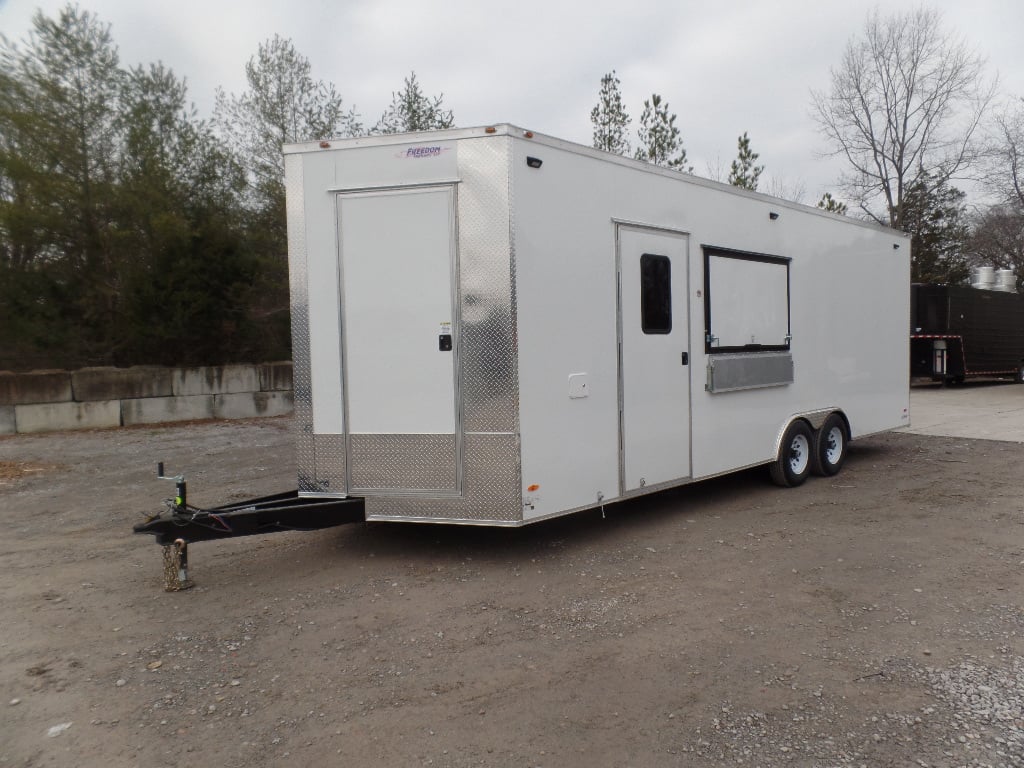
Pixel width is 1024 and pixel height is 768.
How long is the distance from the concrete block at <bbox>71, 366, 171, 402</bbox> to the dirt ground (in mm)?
6448

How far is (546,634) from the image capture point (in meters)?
4.17

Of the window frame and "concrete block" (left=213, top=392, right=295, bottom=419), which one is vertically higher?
the window frame

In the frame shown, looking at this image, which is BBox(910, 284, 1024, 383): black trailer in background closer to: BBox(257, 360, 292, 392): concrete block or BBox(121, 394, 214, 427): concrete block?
BBox(257, 360, 292, 392): concrete block

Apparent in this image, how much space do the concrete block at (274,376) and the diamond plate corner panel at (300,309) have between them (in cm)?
1011

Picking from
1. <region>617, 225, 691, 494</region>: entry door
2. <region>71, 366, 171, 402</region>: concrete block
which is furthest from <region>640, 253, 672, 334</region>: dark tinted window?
<region>71, 366, 171, 402</region>: concrete block

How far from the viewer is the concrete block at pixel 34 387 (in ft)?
39.9

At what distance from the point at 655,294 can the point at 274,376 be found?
10.7 meters

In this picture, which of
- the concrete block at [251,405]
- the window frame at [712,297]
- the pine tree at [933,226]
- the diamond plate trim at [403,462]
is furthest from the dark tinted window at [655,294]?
the pine tree at [933,226]

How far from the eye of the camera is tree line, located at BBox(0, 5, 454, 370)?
12719 mm

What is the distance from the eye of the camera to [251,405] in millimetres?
14922

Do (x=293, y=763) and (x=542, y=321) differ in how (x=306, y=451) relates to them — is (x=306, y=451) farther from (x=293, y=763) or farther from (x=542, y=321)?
(x=293, y=763)

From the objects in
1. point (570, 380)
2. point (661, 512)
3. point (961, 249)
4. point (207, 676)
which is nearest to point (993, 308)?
point (961, 249)

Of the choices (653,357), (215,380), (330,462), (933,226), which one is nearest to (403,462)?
(330,462)

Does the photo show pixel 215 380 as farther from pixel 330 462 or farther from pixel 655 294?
pixel 655 294
